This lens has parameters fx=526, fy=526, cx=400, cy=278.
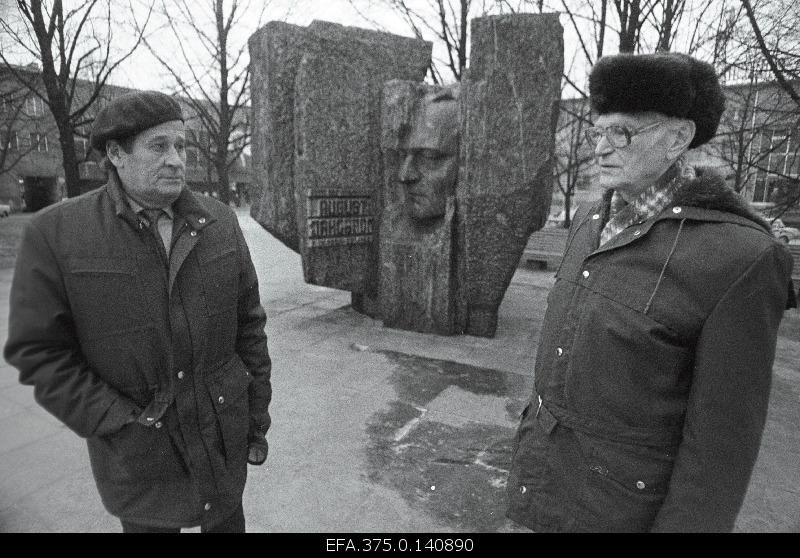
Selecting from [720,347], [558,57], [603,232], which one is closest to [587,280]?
[603,232]

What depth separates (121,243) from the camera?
4.83 feet

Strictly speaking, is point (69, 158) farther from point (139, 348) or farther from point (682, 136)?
point (682, 136)

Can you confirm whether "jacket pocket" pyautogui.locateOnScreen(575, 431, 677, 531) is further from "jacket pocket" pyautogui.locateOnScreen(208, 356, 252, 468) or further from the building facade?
"jacket pocket" pyautogui.locateOnScreen(208, 356, 252, 468)

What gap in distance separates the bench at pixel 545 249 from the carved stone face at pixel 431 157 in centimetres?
499

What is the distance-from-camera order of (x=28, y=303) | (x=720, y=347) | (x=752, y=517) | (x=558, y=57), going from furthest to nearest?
(x=558, y=57), (x=752, y=517), (x=28, y=303), (x=720, y=347)

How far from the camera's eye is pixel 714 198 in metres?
1.21

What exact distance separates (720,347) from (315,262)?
4.29m

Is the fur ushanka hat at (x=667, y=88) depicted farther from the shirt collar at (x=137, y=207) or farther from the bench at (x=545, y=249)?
the bench at (x=545, y=249)

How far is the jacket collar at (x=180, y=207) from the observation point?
1498mm

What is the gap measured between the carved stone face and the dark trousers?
3734 mm

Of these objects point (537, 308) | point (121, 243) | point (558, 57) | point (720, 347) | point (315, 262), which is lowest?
point (537, 308)

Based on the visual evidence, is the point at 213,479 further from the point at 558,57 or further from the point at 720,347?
the point at 558,57

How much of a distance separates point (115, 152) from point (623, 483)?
1.69 meters

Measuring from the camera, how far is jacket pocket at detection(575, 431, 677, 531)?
125cm
